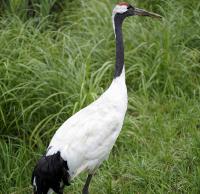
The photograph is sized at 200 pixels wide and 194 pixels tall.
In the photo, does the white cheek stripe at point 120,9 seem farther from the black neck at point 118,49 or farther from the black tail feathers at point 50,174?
the black tail feathers at point 50,174

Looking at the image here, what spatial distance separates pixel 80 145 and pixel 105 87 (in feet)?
5.41

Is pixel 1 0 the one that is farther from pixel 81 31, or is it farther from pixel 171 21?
pixel 171 21

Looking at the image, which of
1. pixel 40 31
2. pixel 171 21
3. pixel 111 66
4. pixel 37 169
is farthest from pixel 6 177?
pixel 171 21

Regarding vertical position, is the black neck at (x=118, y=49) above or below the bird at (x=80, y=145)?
above

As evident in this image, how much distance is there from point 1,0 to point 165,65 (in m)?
2.01

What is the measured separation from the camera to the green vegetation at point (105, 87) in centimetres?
537

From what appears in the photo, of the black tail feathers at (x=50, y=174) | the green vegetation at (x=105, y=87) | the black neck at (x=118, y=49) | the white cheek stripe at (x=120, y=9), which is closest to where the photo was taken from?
the black tail feathers at (x=50, y=174)

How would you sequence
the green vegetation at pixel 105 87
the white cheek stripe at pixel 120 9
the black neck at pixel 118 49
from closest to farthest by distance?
the black neck at pixel 118 49, the white cheek stripe at pixel 120 9, the green vegetation at pixel 105 87

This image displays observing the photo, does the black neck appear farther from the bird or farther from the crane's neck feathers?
the bird

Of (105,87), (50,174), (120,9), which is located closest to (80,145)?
(50,174)

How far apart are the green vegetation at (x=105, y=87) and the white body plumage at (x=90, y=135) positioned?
0.49 m

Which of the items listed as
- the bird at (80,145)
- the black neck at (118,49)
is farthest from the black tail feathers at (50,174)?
the black neck at (118,49)

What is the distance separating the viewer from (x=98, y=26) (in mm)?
6945

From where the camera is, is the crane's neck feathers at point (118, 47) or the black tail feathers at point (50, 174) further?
the crane's neck feathers at point (118, 47)
